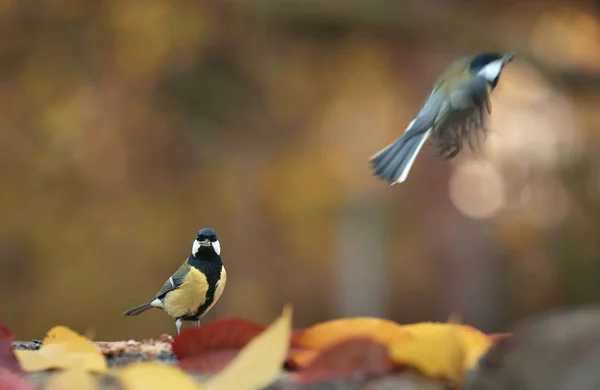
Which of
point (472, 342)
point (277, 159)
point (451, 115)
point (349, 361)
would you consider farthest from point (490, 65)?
point (277, 159)

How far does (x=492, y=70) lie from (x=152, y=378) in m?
1.08

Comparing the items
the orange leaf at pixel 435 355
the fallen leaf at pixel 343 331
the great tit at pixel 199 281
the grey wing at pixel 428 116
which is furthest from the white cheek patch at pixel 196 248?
the grey wing at pixel 428 116

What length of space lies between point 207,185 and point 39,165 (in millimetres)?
1683

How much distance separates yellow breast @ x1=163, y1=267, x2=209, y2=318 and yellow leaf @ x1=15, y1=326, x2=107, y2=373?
0.18 metres

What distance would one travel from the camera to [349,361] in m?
0.96

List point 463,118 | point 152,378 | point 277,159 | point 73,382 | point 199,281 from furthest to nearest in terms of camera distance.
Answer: point 277,159
point 463,118
point 199,281
point 73,382
point 152,378

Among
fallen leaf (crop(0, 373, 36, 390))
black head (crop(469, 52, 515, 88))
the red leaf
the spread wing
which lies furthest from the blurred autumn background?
fallen leaf (crop(0, 373, 36, 390))

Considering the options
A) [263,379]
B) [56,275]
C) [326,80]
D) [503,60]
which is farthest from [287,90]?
[263,379]

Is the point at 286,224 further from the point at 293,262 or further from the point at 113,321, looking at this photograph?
the point at 113,321

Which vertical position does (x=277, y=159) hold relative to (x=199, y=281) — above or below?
above

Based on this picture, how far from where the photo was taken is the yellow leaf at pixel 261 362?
0.89 metres

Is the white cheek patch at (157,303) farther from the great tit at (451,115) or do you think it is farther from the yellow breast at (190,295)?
the great tit at (451,115)

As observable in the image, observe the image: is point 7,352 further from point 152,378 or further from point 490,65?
point 490,65

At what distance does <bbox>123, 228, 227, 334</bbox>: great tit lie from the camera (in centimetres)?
134
